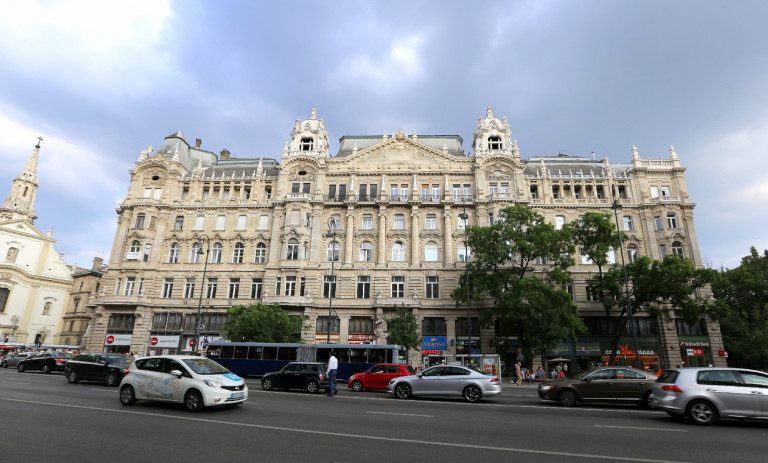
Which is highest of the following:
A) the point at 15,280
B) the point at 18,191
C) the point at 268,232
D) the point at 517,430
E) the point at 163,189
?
the point at 18,191

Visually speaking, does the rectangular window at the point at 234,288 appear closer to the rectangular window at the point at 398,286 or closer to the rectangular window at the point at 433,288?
the rectangular window at the point at 398,286

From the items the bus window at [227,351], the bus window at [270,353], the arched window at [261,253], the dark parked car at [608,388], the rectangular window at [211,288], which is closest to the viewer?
the dark parked car at [608,388]

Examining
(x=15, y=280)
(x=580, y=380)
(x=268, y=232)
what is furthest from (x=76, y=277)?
(x=580, y=380)

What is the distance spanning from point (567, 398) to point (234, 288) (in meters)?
36.8

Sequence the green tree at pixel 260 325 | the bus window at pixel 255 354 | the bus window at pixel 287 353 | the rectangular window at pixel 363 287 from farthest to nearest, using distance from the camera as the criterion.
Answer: the rectangular window at pixel 363 287, the green tree at pixel 260 325, the bus window at pixel 255 354, the bus window at pixel 287 353

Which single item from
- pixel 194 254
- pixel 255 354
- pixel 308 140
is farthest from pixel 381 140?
pixel 255 354

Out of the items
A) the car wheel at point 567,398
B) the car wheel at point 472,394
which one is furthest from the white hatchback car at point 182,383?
the car wheel at point 567,398

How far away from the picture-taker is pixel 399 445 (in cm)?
853

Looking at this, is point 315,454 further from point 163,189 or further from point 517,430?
point 163,189

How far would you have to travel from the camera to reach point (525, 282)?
33781 mm

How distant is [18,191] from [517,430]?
97096 millimetres

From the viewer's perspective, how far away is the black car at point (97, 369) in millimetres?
20547

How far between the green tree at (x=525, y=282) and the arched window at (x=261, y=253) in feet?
71.8

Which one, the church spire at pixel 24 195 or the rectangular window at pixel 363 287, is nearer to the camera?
the rectangular window at pixel 363 287
